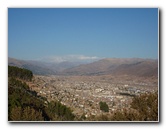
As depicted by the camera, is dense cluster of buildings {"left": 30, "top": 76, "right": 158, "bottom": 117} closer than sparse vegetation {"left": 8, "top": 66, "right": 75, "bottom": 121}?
No

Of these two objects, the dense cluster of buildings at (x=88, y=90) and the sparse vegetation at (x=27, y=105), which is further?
the dense cluster of buildings at (x=88, y=90)

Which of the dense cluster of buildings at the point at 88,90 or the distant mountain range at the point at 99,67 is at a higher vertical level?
the distant mountain range at the point at 99,67

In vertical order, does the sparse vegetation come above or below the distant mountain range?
below

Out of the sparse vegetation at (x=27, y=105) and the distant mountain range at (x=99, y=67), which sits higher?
the distant mountain range at (x=99, y=67)

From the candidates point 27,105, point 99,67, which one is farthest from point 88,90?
point 27,105

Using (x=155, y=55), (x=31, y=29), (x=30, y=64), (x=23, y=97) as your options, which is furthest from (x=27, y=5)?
(x=155, y=55)

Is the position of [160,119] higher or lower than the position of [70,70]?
lower
